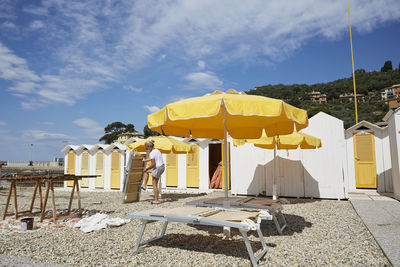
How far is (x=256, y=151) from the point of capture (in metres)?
9.35

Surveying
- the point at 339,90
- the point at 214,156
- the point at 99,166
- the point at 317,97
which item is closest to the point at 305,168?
the point at 214,156

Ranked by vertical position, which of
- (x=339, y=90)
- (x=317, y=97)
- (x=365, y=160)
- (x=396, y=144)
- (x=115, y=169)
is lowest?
(x=115, y=169)

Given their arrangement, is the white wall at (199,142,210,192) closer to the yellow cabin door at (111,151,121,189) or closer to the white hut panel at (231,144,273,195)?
the white hut panel at (231,144,273,195)

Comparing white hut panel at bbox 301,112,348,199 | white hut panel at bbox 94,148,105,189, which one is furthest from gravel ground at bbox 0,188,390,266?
white hut panel at bbox 94,148,105,189

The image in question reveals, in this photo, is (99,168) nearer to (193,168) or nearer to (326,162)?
(193,168)

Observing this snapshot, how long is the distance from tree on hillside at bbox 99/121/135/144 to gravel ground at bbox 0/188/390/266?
6714cm

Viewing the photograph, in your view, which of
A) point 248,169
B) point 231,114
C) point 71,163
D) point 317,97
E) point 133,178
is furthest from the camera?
point 317,97

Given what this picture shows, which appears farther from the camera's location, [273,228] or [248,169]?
[248,169]

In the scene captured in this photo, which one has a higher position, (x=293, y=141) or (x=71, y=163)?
(x=293, y=141)

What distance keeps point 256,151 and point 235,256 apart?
6.49 metres

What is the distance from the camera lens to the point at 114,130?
242 feet

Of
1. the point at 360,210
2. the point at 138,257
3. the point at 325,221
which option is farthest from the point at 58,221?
the point at 360,210

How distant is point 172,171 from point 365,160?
26.3ft

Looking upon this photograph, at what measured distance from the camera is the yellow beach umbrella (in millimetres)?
3246
